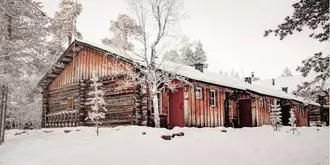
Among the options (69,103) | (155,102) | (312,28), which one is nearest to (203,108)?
(155,102)

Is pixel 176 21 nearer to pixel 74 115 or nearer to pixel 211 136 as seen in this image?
pixel 211 136

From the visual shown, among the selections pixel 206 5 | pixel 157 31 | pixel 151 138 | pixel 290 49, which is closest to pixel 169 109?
pixel 157 31

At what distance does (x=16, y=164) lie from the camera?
33.6 feet

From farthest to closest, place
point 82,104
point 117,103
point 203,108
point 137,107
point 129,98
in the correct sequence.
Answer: point 82,104, point 203,108, point 117,103, point 129,98, point 137,107

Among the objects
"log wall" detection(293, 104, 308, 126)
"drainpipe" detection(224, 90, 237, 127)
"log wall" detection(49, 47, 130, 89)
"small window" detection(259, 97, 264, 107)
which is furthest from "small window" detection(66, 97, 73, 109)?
"log wall" detection(293, 104, 308, 126)

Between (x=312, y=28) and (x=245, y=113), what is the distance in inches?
569

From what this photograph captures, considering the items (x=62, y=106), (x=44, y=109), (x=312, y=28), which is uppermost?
(x=312, y=28)

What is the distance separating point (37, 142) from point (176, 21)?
924cm

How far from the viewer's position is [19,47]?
48.4 feet

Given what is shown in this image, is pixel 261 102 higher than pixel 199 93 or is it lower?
lower

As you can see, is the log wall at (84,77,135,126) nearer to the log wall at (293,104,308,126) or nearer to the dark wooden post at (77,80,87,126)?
the dark wooden post at (77,80,87,126)

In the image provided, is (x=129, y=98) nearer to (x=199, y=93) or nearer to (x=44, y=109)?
(x=199, y=93)

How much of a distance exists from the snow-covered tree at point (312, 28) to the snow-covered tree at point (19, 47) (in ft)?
34.1

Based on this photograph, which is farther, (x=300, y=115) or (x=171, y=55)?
(x=300, y=115)
